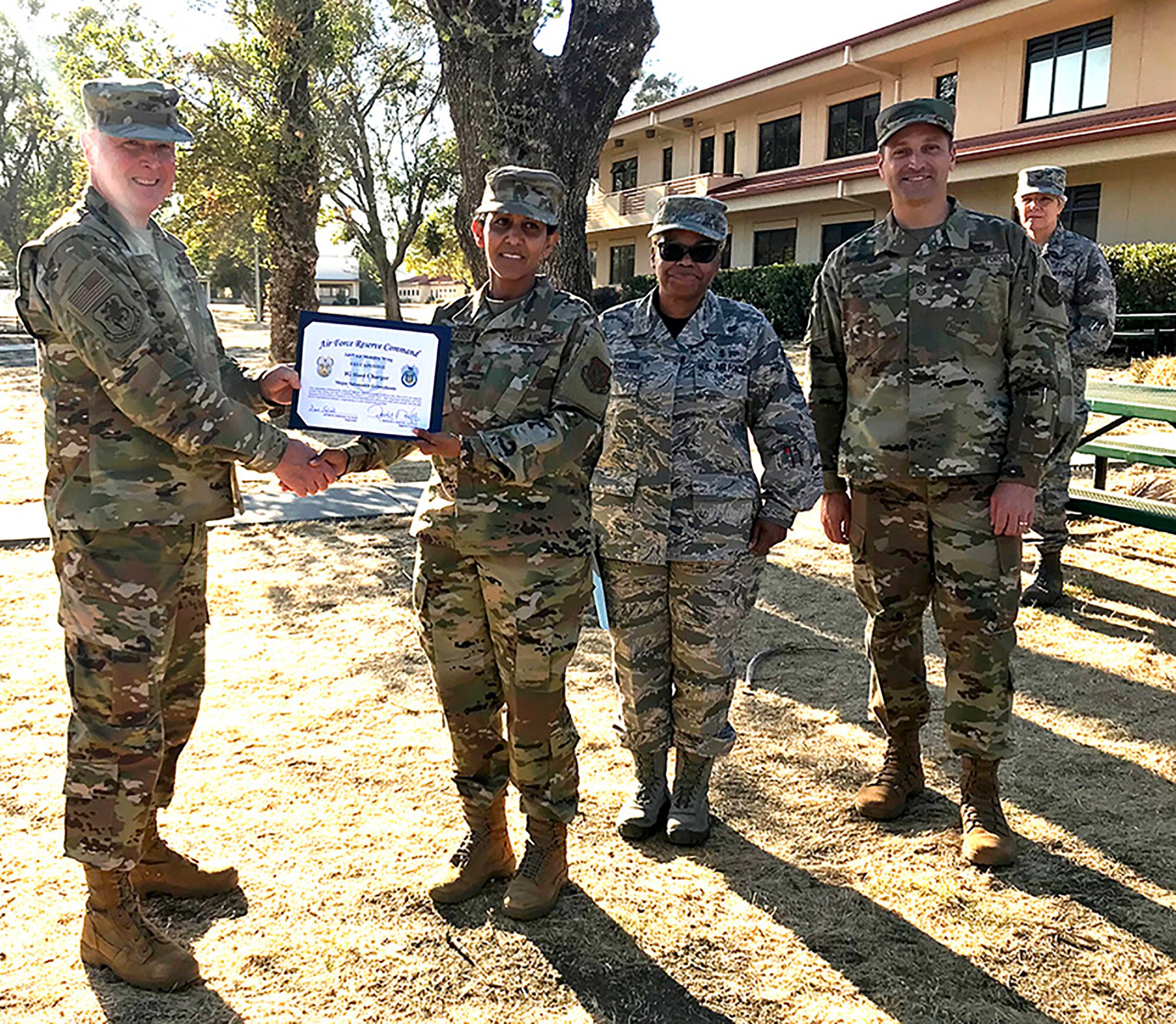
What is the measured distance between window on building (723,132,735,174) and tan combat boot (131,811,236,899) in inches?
1089

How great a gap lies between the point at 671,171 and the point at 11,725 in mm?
29620

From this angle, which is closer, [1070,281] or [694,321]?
[694,321]

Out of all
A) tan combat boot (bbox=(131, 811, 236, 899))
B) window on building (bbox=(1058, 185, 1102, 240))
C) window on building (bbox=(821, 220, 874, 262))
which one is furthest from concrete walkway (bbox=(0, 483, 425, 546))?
window on building (bbox=(821, 220, 874, 262))

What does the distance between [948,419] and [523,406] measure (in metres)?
1.33

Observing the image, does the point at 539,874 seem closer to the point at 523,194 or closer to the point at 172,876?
the point at 172,876

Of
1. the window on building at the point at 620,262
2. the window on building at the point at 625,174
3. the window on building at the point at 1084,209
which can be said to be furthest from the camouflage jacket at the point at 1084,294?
the window on building at the point at 625,174

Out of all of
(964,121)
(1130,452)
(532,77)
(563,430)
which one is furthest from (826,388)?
(964,121)

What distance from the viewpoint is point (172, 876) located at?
9.41ft

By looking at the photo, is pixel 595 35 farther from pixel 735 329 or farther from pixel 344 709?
pixel 344 709

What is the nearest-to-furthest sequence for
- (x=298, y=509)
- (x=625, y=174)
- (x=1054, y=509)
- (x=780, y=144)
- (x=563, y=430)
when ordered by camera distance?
1. (x=563, y=430)
2. (x=1054, y=509)
3. (x=298, y=509)
4. (x=780, y=144)
5. (x=625, y=174)

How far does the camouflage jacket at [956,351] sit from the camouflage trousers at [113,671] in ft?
6.82

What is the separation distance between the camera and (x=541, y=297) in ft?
8.75

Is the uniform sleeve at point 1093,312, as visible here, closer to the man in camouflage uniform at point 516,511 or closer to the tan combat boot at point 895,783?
the tan combat boot at point 895,783

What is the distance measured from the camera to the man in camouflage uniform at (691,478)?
307 cm
